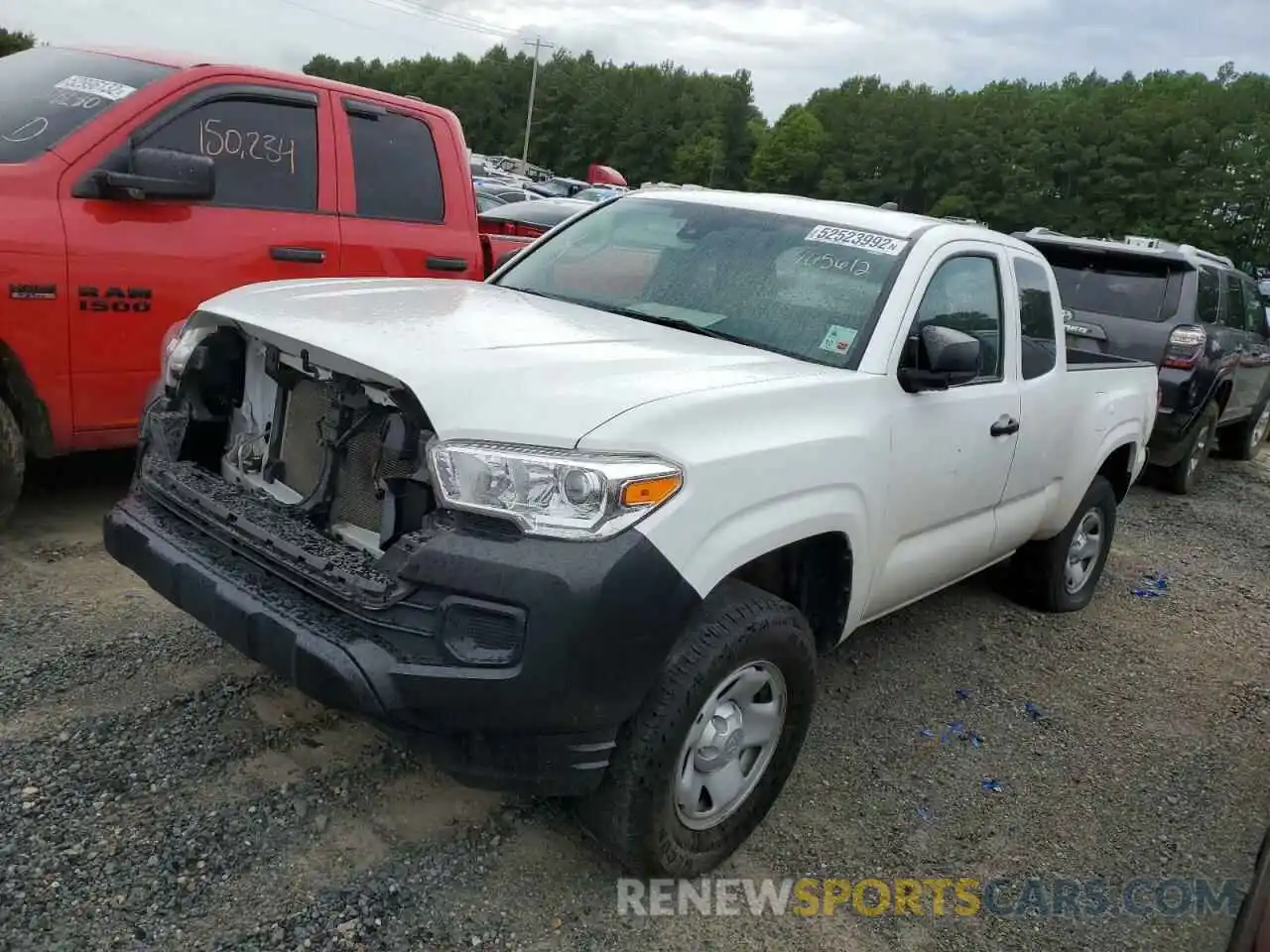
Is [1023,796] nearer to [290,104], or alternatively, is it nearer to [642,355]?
[642,355]

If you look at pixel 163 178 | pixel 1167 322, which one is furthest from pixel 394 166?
pixel 1167 322

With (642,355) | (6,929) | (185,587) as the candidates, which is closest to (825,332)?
(642,355)

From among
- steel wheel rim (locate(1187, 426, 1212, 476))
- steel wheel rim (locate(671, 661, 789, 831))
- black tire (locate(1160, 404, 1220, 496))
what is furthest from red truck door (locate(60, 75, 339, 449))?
steel wheel rim (locate(1187, 426, 1212, 476))

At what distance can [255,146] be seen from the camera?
4762 millimetres

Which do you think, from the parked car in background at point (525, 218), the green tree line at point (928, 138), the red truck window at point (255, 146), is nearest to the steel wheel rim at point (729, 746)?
the red truck window at point (255, 146)

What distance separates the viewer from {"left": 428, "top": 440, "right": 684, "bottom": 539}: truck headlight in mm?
2340

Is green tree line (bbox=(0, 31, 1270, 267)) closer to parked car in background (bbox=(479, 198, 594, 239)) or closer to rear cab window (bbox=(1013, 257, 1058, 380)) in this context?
parked car in background (bbox=(479, 198, 594, 239))

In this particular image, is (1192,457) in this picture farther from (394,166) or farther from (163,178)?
(163,178)

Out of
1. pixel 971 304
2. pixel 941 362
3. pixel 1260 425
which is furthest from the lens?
pixel 1260 425

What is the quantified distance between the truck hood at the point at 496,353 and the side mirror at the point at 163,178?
3.48 feet

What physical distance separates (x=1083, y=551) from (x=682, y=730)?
3584mm

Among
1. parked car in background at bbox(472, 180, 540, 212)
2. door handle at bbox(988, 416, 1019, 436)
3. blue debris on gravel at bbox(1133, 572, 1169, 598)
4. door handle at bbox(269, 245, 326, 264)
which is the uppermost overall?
door handle at bbox(269, 245, 326, 264)

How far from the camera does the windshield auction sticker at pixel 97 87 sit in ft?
14.5

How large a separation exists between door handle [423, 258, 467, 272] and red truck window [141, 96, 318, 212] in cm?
65
